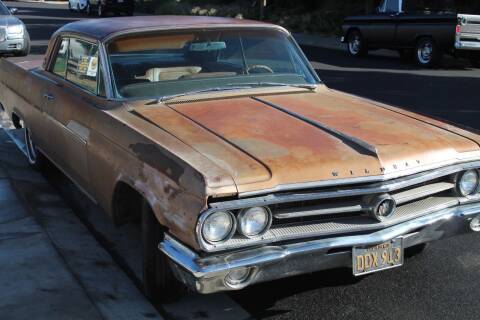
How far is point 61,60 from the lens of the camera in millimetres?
5453

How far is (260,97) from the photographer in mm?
4426

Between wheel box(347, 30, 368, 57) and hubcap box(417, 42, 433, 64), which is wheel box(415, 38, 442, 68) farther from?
wheel box(347, 30, 368, 57)

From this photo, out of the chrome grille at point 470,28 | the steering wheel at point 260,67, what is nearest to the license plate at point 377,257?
the steering wheel at point 260,67

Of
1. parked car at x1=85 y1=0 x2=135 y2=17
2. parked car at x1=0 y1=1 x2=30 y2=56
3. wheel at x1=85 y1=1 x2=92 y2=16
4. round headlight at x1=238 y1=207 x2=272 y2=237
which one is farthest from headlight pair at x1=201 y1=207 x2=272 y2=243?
wheel at x1=85 y1=1 x2=92 y2=16

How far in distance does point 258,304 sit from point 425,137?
1424mm

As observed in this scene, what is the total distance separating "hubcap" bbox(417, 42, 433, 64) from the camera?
1529 cm

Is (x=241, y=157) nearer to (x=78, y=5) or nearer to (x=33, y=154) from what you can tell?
(x=33, y=154)

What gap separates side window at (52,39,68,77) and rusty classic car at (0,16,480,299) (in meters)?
0.24

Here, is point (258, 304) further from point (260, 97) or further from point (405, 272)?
point (260, 97)

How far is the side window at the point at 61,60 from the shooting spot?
210 inches

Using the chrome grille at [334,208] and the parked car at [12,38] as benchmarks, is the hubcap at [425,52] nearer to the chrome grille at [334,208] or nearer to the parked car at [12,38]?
the parked car at [12,38]

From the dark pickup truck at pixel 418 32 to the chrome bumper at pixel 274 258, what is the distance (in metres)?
12.3

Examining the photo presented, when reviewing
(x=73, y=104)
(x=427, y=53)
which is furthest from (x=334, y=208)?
(x=427, y=53)

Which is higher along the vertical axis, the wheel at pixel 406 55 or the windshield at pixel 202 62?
the windshield at pixel 202 62
